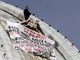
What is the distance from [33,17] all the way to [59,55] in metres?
4.55

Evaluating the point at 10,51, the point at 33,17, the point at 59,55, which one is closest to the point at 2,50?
the point at 10,51

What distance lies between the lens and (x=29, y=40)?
40406 millimetres

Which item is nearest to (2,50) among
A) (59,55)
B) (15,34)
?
(15,34)

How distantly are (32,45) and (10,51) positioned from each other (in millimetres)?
2977

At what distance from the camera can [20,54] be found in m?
38.2

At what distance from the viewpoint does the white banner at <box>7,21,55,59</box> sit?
3959cm

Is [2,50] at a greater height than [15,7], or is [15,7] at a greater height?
[15,7]

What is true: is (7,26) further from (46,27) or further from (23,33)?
(46,27)

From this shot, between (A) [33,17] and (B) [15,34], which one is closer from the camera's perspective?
(B) [15,34]

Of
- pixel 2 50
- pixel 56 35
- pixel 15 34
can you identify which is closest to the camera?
pixel 2 50

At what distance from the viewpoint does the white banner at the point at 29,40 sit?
39594mm

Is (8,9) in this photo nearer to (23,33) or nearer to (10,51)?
(23,33)

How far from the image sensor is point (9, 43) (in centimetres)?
3878

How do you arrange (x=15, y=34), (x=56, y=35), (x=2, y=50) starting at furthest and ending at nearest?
(x=56, y=35)
(x=15, y=34)
(x=2, y=50)
